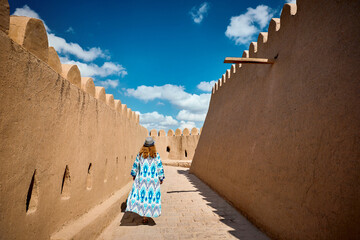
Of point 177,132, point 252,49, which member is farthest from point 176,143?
point 252,49

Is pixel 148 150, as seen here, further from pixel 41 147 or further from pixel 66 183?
pixel 41 147

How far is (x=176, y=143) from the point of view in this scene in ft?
74.3

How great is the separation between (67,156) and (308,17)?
417 cm

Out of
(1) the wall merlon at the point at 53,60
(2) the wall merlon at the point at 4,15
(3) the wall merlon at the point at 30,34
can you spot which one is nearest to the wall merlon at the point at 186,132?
(1) the wall merlon at the point at 53,60

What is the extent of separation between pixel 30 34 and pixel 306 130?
11.4ft

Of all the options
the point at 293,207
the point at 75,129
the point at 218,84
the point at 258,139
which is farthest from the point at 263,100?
the point at 218,84

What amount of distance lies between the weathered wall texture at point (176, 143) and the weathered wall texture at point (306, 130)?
16.3 meters

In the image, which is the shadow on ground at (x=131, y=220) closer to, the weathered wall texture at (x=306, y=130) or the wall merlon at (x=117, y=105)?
the weathered wall texture at (x=306, y=130)

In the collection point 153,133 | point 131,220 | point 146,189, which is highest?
point 153,133

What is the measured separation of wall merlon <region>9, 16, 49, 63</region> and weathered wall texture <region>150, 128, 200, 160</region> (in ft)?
63.4

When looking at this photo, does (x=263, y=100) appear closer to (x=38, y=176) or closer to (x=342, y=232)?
(x=342, y=232)

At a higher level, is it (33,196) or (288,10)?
(288,10)

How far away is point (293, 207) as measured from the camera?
2906mm

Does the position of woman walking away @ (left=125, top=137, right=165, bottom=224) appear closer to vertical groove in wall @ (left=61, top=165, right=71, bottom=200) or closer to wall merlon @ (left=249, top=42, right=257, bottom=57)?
vertical groove in wall @ (left=61, top=165, right=71, bottom=200)
